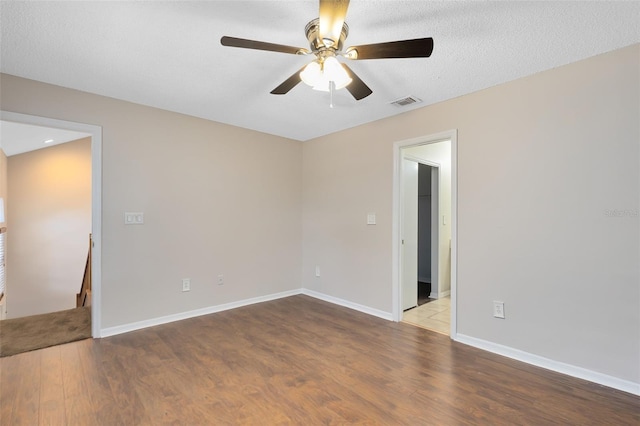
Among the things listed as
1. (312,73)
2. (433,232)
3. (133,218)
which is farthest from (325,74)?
(433,232)

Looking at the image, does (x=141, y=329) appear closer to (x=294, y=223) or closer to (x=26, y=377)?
(x=26, y=377)

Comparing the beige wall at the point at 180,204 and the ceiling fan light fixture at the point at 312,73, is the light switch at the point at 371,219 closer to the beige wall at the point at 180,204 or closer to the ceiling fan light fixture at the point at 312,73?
the beige wall at the point at 180,204

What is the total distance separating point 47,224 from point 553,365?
22.7 feet

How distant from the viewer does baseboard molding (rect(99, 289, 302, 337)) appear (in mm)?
3050

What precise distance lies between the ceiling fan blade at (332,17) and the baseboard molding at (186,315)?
3.34 m

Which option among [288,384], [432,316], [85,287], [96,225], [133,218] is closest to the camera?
[288,384]

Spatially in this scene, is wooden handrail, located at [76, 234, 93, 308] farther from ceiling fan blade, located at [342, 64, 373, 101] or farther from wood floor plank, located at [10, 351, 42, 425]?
ceiling fan blade, located at [342, 64, 373, 101]

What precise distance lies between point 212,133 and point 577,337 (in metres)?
4.22

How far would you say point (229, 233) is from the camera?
155 inches

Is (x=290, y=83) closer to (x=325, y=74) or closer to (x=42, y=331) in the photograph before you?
(x=325, y=74)

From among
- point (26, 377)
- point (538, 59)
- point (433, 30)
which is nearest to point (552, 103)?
point (538, 59)

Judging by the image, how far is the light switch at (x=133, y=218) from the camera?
3.15m

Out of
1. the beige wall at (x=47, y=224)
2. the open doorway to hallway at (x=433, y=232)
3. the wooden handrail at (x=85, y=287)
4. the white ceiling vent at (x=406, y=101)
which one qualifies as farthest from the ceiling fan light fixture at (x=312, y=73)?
the beige wall at (x=47, y=224)

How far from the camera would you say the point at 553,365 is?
2369 mm
